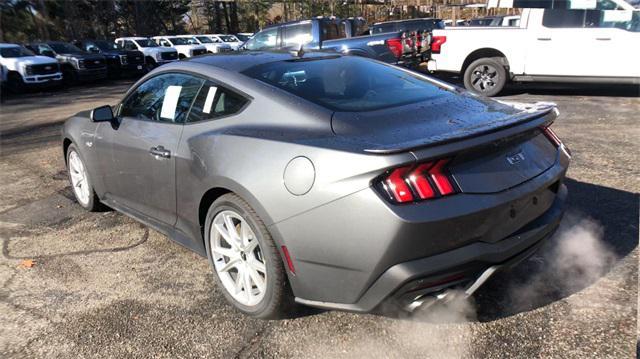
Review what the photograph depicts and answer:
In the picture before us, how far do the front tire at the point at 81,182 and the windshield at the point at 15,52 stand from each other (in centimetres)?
1586

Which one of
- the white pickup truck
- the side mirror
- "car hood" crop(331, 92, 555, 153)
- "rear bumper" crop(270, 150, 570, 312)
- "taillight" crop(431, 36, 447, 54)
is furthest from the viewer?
"taillight" crop(431, 36, 447, 54)

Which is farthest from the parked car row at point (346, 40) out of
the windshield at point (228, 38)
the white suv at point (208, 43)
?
the windshield at point (228, 38)

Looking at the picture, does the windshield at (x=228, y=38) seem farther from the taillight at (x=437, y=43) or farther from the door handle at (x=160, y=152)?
the door handle at (x=160, y=152)

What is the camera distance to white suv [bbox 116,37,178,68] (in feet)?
74.4

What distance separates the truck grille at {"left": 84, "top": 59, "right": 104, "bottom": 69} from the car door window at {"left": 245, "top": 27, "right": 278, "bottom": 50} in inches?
392

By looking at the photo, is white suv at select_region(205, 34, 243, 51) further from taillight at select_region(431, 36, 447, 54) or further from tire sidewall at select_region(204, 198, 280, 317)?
tire sidewall at select_region(204, 198, 280, 317)

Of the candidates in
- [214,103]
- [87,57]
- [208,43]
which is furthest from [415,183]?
[208,43]

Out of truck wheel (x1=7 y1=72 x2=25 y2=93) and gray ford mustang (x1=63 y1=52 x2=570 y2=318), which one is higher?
gray ford mustang (x1=63 y1=52 x2=570 y2=318)

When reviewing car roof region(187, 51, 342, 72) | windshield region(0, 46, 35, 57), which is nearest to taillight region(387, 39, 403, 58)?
car roof region(187, 51, 342, 72)

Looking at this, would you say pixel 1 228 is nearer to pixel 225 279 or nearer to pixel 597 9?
pixel 225 279

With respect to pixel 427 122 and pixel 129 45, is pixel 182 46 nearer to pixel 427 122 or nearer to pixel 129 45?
pixel 129 45

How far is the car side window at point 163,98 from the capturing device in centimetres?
330

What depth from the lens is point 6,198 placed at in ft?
17.6

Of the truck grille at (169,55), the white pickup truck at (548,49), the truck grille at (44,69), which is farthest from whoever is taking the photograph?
the truck grille at (169,55)
